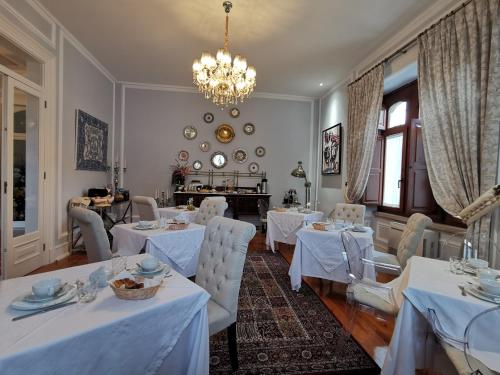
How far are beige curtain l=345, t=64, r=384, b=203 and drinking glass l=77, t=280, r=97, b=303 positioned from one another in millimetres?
4106

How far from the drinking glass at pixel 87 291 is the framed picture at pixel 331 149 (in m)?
4.93

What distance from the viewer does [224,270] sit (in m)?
1.66

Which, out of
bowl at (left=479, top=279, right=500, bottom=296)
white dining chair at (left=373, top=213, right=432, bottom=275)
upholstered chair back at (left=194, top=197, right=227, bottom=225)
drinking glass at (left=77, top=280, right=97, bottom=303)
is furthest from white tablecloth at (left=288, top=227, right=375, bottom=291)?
drinking glass at (left=77, top=280, right=97, bottom=303)

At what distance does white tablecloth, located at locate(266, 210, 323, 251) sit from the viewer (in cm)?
409

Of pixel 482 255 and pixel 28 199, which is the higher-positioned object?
pixel 28 199

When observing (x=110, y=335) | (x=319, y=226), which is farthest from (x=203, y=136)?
(x=110, y=335)

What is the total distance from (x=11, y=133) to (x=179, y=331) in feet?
11.1

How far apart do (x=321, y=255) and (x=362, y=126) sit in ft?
8.12

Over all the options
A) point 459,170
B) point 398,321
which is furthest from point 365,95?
point 398,321

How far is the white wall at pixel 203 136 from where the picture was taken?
6.04 metres

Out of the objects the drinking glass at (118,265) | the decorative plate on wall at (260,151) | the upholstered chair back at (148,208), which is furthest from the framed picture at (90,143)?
the drinking glass at (118,265)

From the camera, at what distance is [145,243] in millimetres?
2459

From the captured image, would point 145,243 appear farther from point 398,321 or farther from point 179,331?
point 398,321

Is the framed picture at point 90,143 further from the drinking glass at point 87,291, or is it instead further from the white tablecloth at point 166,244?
the drinking glass at point 87,291
